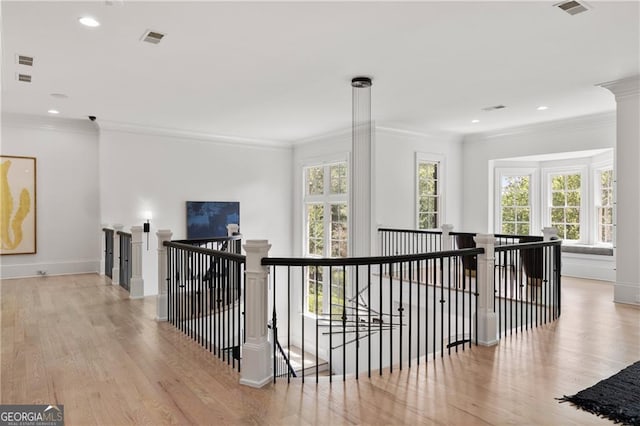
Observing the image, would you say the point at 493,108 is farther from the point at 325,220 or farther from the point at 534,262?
the point at 325,220

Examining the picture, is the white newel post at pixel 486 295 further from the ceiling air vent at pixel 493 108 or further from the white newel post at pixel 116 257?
the white newel post at pixel 116 257

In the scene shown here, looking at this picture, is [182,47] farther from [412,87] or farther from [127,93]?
[412,87]

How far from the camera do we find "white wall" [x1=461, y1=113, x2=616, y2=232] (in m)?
7.34

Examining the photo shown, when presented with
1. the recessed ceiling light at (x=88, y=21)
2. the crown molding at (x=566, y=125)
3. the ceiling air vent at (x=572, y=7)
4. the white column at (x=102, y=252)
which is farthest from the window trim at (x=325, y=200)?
the recessed ceiling light at (x=88, y=21)

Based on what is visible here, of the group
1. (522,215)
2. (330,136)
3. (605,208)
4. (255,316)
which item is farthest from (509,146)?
(255,316)

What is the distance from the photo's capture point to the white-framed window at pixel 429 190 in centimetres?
879

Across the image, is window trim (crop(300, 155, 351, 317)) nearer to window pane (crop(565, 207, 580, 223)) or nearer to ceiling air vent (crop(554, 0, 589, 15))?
window pane (crop(565, 207, 580, 223))

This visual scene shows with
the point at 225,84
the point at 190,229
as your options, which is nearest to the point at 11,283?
the point at 190,229

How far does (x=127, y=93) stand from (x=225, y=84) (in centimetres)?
155

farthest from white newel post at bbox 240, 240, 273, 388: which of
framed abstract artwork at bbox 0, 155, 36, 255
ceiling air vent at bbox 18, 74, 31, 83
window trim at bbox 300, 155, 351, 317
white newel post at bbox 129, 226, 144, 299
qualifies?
framed abstract artwork at bbox 0, 155, 36, 255

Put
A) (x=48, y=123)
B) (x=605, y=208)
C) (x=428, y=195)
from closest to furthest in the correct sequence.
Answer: (x=48, y=123), (x=605, y=208), (x=428, y=195)

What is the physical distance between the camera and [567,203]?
8609mm

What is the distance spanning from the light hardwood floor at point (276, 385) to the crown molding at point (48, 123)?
4171 millimetres

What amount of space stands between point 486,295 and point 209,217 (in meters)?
6.37
